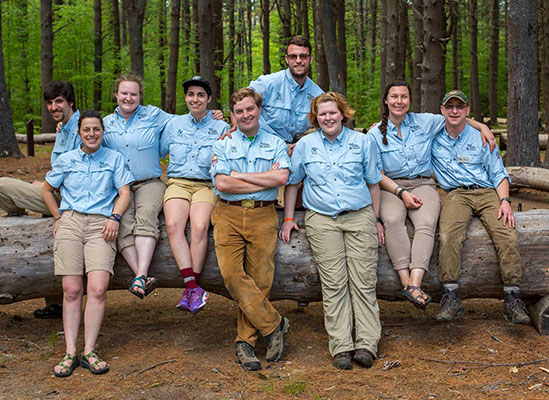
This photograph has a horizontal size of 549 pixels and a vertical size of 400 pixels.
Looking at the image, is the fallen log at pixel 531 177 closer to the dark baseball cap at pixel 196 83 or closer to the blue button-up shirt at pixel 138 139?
the dark baseball cap at pixel 196 83

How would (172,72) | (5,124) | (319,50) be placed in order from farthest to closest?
(319,50) → (172,72) → (5,124)

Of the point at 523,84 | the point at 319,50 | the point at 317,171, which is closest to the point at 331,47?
the point at 319,50

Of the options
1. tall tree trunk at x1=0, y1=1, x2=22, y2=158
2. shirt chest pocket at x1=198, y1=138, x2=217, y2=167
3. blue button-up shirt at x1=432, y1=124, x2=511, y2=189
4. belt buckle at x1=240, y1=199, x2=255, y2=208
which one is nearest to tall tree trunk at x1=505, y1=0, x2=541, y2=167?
blue button-up shirt at x1=432, y1=124, x2=511, y2=189

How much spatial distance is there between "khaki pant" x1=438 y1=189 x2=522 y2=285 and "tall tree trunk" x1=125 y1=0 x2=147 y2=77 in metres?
11.4

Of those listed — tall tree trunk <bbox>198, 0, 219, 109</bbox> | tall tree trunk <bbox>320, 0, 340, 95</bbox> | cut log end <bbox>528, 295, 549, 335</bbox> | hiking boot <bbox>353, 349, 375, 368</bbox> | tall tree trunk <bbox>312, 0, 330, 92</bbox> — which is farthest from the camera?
tall tree trunk <bbox>312, 0, 330, 92</bbox>

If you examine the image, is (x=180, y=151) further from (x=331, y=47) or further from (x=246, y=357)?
(x=331, y=47)

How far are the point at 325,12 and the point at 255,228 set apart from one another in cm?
1030

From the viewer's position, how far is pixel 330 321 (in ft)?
14.3

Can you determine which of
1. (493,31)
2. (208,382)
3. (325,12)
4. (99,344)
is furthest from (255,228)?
(493,31)

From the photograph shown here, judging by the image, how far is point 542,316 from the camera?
4.66 meters

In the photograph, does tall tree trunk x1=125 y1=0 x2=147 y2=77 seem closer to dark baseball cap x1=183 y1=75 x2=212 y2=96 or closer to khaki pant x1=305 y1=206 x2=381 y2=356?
dark baseball cap x1=183 y1=75 x2=212 y2=96

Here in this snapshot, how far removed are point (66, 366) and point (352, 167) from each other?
2.69 meters

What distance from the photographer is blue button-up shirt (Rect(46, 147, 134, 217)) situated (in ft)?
14.8

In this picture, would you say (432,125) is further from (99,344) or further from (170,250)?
(99,344)
